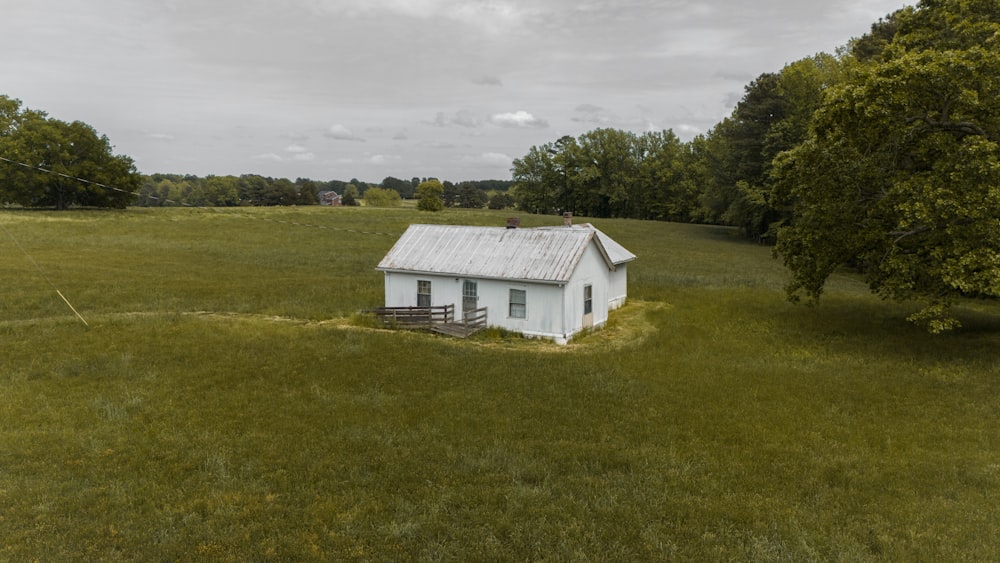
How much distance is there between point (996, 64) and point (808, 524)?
1676cm

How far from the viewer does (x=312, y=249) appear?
48219 millimetres

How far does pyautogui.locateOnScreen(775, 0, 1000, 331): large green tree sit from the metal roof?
8.66 m

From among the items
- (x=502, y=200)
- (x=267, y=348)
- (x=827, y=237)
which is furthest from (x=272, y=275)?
(x=502, y=200)

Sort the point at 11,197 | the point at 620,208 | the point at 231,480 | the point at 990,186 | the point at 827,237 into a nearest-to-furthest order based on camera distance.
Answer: the point at 231,480
the point at 990,186
the point at 827,237
the point at 11,197
the point at 620,208

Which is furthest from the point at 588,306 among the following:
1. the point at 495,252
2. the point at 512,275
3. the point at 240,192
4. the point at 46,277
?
the point at 240,192

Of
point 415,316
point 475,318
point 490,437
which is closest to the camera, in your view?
point 490,437

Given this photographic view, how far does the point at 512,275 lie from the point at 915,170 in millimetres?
15837

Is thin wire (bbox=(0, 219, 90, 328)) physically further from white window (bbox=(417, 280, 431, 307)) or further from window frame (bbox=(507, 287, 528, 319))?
window frame (bbox=(507, 287, 528, 319))

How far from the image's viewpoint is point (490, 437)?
12227 millimetres

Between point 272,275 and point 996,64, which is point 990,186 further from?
point 272,275

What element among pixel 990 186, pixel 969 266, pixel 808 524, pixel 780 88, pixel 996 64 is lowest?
pixel 808 524

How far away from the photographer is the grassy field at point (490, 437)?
855 cm

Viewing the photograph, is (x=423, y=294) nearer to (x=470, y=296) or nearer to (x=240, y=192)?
Result: (x=470, y=296)

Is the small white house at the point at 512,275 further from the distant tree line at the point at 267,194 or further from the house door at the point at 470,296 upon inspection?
the distant tree line at the point at 267,194
